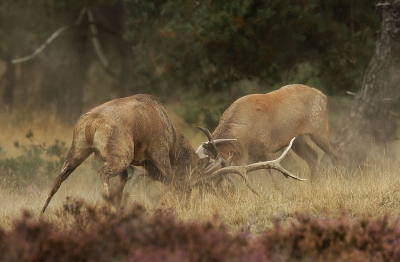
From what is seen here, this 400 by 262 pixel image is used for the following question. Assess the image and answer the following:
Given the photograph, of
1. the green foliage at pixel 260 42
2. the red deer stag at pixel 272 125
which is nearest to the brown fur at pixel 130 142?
the red deer stag at pixel 272 125

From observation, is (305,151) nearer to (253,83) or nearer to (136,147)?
(136,147)

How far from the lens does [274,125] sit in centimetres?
Answer: 1010

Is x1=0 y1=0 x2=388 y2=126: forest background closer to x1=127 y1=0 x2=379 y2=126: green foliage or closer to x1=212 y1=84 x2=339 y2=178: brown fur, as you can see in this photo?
x1=127 y1=0 x2=379 y2=126: green foliage

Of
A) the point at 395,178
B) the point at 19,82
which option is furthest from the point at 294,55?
the point at 19,82

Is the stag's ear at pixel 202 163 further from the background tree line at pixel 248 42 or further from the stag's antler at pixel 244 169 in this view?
the background tree line at pixel 248 42

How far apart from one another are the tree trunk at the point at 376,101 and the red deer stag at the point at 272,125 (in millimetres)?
512

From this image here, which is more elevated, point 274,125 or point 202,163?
point 202,163

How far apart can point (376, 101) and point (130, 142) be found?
5.28 meters

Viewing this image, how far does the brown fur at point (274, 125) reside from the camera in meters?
9.66

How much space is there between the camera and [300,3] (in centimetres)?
1316

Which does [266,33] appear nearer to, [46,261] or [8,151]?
[8,151]

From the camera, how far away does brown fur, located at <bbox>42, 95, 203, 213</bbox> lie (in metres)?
7.04

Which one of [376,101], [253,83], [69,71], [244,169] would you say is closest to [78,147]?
[244,169]

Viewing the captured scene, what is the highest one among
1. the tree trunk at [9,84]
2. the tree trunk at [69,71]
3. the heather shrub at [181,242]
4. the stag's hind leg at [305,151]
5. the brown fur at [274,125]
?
the heather shrub at [181,242]
